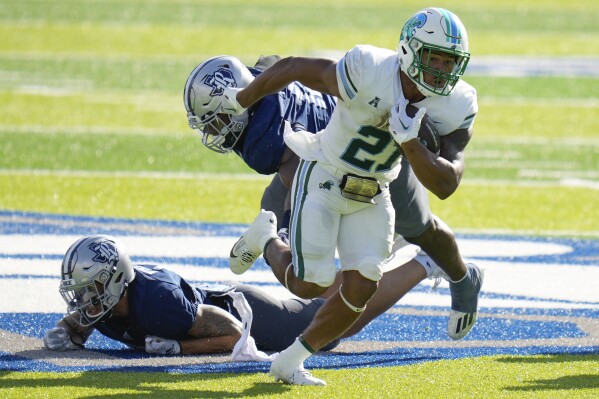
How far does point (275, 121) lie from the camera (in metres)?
5.86

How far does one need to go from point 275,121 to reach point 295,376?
1.47 metres

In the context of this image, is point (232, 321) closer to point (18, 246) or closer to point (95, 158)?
point (18, 246)

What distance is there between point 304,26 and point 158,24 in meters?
2.87

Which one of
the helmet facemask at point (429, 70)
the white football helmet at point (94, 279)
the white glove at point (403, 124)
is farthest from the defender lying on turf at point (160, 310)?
the helmet facemask at point (429, 70)

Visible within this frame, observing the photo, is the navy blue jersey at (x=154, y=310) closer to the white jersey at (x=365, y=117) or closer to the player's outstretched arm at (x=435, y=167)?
the white jersey at (x=365, y=117)

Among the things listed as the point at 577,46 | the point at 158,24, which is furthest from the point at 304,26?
the point at 577,46

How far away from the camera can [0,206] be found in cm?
917

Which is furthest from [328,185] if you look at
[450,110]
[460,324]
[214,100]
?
[460,324]

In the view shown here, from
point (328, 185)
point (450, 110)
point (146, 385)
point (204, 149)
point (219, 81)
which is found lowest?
point (204, 149)

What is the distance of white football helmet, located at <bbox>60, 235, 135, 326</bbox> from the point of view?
5.23 m

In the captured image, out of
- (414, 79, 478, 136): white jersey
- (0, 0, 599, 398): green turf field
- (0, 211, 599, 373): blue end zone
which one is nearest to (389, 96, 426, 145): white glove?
(414, 79, 478, 136): white jersey

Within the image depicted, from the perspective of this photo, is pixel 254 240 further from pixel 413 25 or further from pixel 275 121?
pixel 413 25

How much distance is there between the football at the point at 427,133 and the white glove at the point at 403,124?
16 cm

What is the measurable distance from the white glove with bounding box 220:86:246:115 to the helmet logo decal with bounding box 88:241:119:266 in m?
0.78
